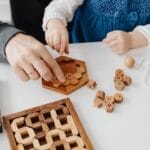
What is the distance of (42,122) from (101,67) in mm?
228

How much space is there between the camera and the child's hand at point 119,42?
917 millimetres

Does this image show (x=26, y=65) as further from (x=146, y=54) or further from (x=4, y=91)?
(x=146, y=54)

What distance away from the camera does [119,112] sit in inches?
29.6

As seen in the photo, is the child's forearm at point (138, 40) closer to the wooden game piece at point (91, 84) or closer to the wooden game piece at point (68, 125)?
the wooden game piece at point (91, 84)

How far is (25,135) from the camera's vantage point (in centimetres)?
69

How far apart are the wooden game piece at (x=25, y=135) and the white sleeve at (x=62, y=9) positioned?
14.9 inches

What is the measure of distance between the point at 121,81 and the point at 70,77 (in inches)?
4.2

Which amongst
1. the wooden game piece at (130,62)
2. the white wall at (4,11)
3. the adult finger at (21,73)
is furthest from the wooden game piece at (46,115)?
the white wall at (4,11)

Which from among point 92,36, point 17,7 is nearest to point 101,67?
point 92,36

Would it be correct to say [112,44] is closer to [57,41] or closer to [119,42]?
[119,42]

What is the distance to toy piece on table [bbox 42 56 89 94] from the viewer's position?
2.62ft

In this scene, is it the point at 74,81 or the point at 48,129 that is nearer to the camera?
the point at 48,129

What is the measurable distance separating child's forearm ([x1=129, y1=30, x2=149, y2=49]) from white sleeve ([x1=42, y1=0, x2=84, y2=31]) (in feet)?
0.60

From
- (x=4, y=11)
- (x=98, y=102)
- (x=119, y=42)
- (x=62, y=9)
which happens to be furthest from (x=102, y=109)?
(x=4, y=11)
